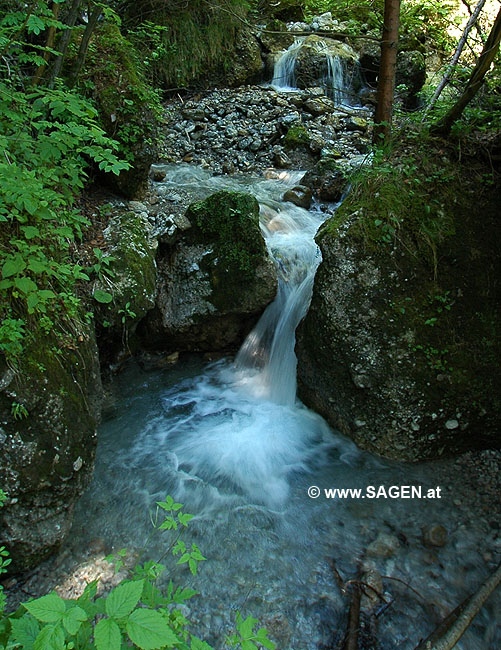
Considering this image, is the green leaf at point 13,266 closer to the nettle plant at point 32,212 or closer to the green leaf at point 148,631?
the nettle plant at point 32,212

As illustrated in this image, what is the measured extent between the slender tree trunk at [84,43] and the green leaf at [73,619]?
15.7 ft

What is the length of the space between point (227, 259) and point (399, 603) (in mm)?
3657

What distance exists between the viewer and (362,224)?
157 inches

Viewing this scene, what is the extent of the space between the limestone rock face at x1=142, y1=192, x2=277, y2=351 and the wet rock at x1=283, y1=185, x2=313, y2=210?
5.05ft

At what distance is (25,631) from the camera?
1.47m

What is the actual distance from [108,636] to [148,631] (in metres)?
0.12

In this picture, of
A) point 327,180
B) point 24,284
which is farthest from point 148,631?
point 327,180

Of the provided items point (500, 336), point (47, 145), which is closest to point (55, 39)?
point (47, 145)

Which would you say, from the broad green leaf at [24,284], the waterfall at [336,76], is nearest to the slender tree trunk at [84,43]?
the broad green leaf at [24,284]

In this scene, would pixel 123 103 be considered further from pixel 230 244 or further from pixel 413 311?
pixel 413 311

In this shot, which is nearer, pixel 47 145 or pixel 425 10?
pixel 47 145

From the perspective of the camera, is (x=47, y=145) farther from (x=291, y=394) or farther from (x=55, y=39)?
(x=291, y=394)

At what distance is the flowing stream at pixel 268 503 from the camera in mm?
2660

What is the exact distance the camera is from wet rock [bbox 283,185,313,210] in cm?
652
